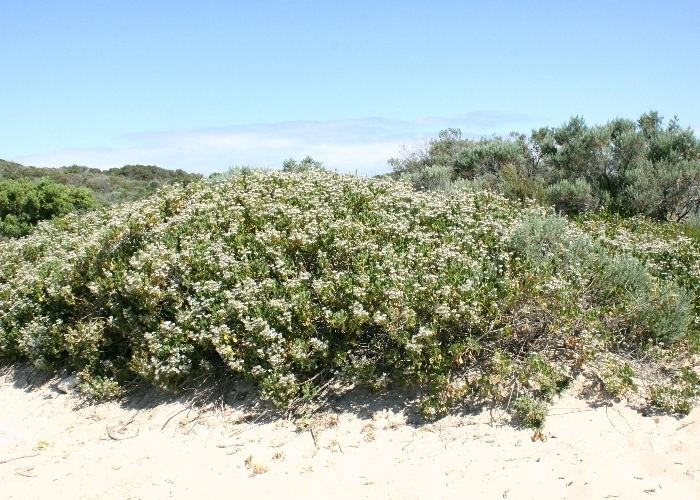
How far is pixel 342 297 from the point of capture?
5.55m

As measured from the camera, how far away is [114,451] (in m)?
5.86

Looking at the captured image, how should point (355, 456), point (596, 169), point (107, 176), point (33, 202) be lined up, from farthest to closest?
point (107, 176), point (33, 202), point (596, 169), point (355, 456)

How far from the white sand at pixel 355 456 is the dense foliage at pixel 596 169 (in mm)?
4992

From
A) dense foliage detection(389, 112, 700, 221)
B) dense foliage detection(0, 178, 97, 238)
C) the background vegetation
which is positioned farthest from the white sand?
dense foliage detection(0, 178, 97, 238)

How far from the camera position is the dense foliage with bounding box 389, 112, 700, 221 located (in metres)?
9.32

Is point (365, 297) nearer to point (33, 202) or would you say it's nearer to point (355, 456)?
point (355, 456)

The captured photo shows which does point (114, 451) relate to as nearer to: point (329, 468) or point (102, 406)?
point (102, 406)

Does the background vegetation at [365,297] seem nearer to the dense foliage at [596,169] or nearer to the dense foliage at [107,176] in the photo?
the dense foliage at [596,169]

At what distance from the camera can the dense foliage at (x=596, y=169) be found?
9320mm

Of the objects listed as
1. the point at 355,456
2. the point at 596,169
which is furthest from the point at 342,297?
the point at 596,169

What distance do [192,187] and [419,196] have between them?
2884 millimetres

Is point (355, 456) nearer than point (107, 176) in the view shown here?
Yes

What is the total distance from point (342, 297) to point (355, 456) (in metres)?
1.24

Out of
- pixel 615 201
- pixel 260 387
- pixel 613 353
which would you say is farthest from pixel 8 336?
pixel 615 201
